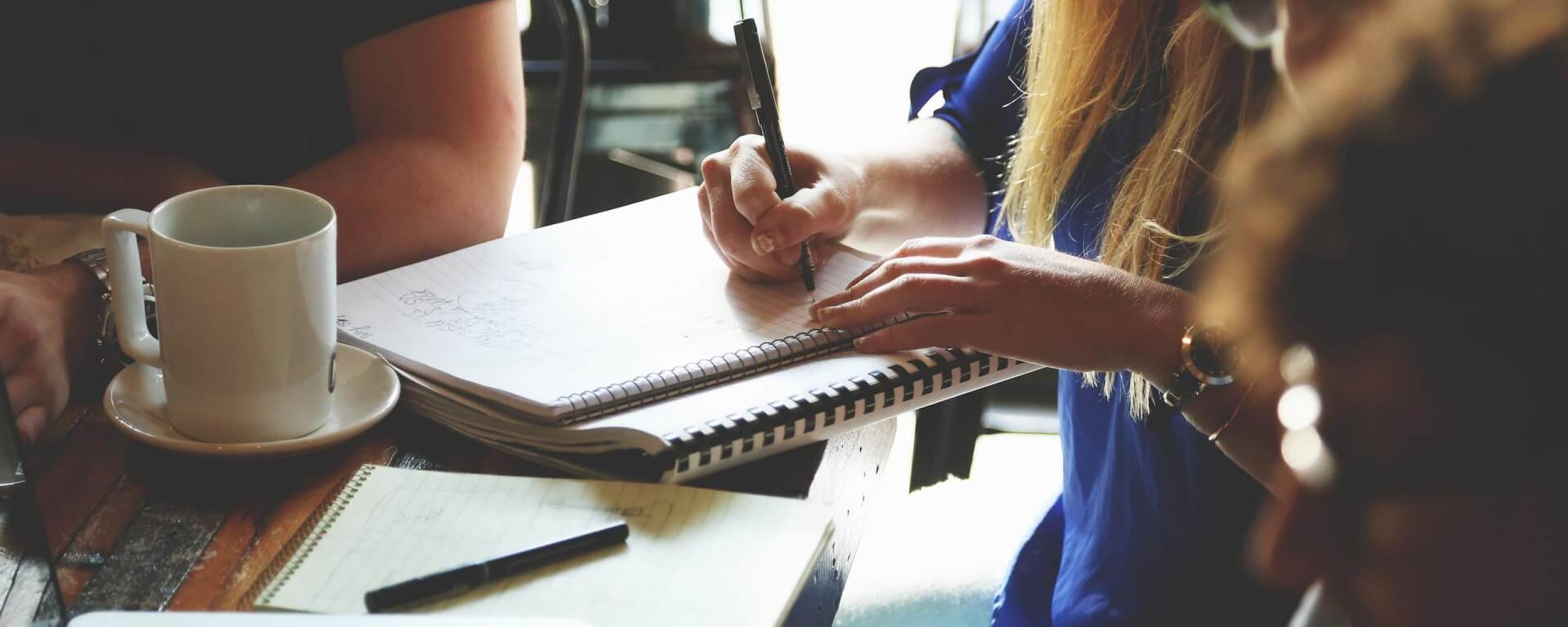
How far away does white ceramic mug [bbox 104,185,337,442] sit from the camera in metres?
0.60

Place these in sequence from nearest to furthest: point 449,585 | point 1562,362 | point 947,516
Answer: point 1562,362 → point 449,585 → point 947,516

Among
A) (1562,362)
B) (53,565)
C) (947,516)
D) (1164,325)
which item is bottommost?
(947,516)

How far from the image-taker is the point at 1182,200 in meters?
0.88

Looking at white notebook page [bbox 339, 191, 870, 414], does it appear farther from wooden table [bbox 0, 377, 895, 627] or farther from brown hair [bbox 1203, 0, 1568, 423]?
brown hair [bbox 1203, 0, 1568, 423]

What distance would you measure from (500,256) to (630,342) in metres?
0.19

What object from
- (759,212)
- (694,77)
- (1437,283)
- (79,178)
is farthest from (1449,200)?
(694,77)

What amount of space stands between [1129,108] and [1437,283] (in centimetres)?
79

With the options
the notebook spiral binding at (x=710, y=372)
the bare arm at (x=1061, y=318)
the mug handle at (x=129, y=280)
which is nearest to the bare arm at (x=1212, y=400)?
the bare arm at (x=1061, y=318)

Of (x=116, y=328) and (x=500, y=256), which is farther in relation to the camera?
(x=500, y=256)

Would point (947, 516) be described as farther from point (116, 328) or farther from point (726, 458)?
point (116, 328)

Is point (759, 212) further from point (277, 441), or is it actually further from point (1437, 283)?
point (1437, 283)

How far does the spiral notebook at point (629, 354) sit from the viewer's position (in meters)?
0.65

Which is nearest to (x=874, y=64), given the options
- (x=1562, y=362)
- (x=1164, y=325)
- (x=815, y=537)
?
(x=1164, y=325)

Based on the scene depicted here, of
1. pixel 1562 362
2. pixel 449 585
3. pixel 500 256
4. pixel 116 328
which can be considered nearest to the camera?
pixel 1562 362
